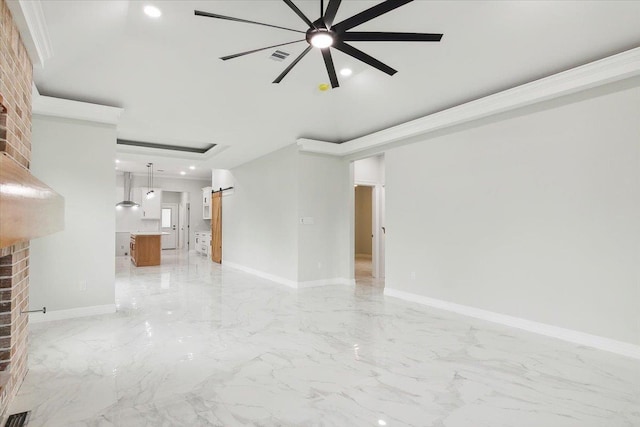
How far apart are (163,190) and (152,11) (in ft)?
32.7

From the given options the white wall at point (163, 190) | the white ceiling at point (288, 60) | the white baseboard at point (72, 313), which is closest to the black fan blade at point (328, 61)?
the white ceiling at point (288, 60)

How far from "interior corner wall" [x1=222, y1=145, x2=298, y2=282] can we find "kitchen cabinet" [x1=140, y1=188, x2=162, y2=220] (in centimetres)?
406

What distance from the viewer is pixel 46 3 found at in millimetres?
2623

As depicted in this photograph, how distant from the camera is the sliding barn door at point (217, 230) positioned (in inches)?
368

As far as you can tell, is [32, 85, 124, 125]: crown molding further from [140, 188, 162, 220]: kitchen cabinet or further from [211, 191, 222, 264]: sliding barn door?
[140, 188, 162, 220]: kitchen cabinet

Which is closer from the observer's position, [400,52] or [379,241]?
[400,52]

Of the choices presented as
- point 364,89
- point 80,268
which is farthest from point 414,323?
point 80,268

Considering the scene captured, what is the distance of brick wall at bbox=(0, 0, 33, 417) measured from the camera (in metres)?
2.00

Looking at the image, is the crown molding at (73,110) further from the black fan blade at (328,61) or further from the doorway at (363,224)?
the doorway at (363,224)

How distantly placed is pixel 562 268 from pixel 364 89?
3089 mm

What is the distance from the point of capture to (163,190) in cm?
1199

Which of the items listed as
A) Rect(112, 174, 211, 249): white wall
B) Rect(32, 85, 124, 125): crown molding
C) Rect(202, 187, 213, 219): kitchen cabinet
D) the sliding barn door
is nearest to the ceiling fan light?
Rect(32, 85, 124, 125): crown molding

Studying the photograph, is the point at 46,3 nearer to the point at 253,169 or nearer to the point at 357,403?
the point at 357,403

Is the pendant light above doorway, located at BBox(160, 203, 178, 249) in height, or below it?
above
